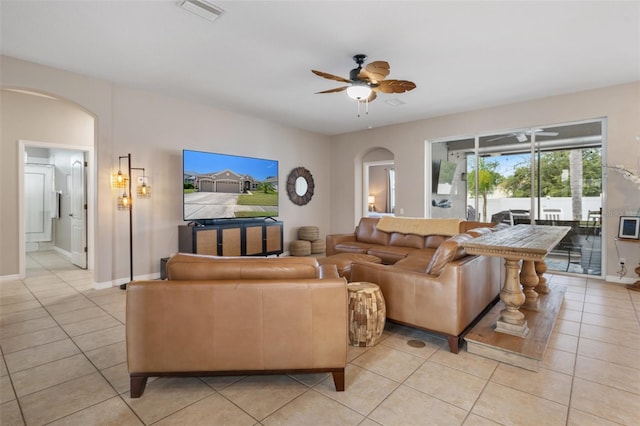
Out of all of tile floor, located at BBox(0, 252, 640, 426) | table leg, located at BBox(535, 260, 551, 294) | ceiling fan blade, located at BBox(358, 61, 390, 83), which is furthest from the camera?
table leg, located at BBox(535, 260, 551, 294)

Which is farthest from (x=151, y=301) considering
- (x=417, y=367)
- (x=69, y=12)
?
(x=69, y=12)

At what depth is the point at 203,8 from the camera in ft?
8.87

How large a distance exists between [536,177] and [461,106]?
1.76 m

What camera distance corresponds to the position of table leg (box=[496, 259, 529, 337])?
8.38 ft

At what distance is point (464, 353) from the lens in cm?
249

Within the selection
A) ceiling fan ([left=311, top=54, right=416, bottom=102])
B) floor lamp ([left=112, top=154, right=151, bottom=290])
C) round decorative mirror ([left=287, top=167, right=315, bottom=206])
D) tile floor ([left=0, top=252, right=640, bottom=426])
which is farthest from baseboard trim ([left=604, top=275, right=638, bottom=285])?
floor lamp ([left=112, top=154, right=151, bottom=290])

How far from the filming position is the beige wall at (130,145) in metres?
4.13

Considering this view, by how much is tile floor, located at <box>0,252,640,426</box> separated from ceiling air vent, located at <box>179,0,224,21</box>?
2921 millimetres

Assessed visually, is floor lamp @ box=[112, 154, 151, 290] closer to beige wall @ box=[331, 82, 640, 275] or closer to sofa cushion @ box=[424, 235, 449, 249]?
sofa cushion @ box=[424, 235, 449, 249]

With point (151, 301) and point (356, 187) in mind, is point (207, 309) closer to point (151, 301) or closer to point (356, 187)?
point (151, 301)

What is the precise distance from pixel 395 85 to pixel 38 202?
8573 mm

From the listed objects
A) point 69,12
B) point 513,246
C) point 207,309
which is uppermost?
point 69,12

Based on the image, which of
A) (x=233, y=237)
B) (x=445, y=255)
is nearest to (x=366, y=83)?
(x=445, y=255)

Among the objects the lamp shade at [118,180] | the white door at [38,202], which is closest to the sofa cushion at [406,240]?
the lamp shade at [118,180]
